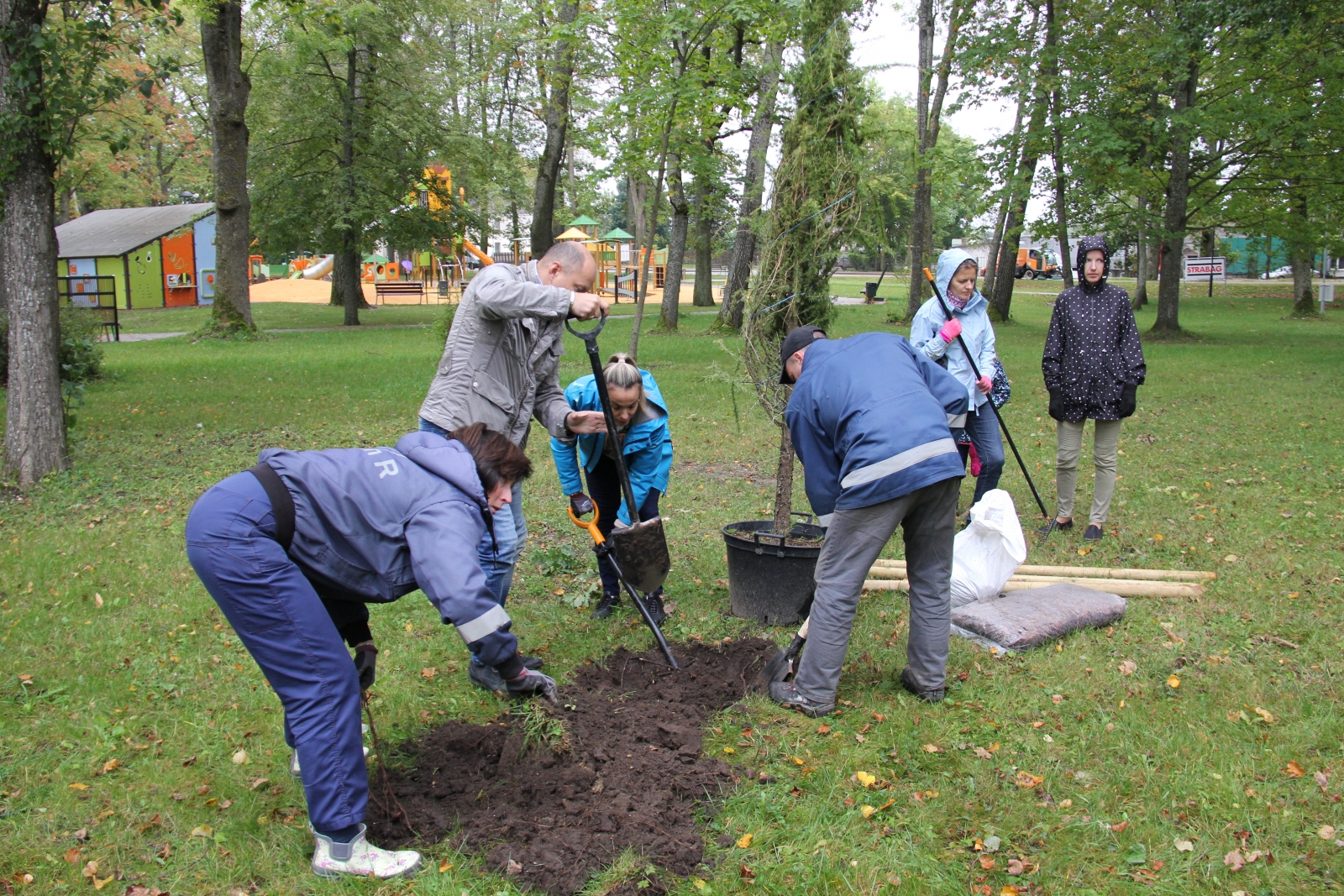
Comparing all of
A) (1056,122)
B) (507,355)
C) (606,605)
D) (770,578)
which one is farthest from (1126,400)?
(1056,122)

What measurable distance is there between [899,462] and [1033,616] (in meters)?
1.71

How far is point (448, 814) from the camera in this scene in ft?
10.6

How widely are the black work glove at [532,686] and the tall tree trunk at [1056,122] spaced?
54.2 ft

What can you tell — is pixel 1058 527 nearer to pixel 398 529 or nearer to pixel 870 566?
pixel 870 566

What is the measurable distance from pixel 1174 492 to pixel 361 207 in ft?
63.8

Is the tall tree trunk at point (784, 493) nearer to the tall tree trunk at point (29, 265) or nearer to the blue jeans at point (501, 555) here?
the blue jeans at point (501, 555)

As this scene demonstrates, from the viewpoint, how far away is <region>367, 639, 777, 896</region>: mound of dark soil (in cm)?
301

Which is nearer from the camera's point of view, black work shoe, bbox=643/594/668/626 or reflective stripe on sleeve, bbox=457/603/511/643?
reflective stripe on sleeve, bbox=457/603/511/643

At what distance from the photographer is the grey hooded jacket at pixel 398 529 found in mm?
2707

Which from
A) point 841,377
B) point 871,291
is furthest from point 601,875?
point 871,291

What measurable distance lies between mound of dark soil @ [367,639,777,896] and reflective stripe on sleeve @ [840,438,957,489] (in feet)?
3.99

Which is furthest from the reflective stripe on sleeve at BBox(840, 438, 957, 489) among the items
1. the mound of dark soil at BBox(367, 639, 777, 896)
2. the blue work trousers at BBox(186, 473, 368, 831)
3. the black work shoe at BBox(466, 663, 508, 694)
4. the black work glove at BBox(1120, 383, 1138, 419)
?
the black work glove at BBox(1120, 383, 1138, 419)

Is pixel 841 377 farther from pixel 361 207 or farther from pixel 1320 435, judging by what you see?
pixel 361 207

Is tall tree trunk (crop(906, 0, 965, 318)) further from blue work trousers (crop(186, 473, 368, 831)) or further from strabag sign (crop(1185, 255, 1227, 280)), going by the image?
strabag sign (crop(1185, 255, 1227, 280))
